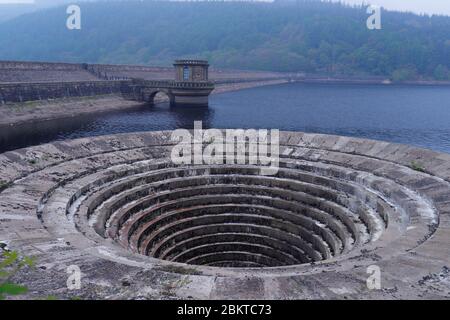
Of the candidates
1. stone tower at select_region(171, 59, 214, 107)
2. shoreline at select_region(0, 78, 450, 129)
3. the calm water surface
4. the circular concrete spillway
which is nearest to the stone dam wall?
shoreline at select_region(0, 78, 450, 129)

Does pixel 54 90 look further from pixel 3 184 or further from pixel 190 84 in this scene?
pixel 3 184

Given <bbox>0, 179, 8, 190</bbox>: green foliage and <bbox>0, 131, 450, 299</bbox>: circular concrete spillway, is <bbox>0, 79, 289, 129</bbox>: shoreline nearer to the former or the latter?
<bbox>0, 131, 450, 299</bbox>: circular concrete spillway

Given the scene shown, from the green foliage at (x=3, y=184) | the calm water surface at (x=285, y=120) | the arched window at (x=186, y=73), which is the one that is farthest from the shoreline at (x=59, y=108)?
the green foliage at (x=3, y=184)

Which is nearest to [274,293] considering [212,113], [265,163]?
[265,163]

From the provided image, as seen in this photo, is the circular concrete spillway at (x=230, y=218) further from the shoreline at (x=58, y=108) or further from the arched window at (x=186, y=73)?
the arched window at (x=186, y=73)
